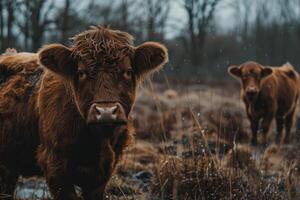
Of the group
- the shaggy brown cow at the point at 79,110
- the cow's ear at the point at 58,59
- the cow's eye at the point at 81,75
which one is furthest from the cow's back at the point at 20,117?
the cow's eye at the point at 81,75

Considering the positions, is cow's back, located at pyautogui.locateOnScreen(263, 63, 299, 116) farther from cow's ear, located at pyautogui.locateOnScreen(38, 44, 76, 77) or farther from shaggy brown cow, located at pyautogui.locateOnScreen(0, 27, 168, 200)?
cow's ear, located at pyautogui.locateOnScreen(38, 44, 76, 77)

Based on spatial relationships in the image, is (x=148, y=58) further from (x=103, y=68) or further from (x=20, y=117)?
(x=20, y=117)

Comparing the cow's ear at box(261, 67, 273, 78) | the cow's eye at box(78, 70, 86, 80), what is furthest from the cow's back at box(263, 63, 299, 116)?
the cow's eye at box(78, 70, 86, 80)

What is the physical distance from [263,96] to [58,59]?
7.63 m

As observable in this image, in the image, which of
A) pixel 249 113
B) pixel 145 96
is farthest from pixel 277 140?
pixel 145 96

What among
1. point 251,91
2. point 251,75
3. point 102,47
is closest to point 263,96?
point 251,75

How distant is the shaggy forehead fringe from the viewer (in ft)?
11.7

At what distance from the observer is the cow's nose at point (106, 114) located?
3195 mm

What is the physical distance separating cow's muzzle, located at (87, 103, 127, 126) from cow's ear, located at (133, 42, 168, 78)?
0.67 m

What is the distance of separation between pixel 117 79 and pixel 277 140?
8410 millimetres

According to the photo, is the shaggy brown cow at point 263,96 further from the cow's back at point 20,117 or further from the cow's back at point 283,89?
the cow's back at point 20,117

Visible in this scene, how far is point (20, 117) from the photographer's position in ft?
14.4

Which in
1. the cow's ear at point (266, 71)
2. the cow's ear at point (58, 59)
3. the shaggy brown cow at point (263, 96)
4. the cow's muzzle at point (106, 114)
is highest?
the cow's ear at point (58, 59)

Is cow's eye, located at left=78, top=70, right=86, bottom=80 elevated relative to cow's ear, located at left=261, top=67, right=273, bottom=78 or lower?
elevated
